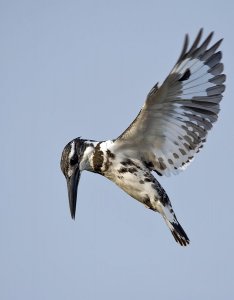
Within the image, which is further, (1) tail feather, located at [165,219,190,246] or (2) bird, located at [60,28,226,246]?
(1) tail feather, located at [165,219,190,246]

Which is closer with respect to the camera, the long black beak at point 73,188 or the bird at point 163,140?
the bird at point 163,140

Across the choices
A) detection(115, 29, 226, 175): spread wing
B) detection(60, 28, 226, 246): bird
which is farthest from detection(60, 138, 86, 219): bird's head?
detection(115, 29, 226, 175): spread wing

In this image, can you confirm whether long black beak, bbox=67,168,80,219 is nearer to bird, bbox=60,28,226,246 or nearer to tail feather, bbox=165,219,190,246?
bird, bbox=60,28,226,246

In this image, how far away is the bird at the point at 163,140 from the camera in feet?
25.4

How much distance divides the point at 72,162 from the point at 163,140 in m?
0.88

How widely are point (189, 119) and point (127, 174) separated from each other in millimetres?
746

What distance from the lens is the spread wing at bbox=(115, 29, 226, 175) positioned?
25.2 ft

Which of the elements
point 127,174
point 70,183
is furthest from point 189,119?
point 70,183

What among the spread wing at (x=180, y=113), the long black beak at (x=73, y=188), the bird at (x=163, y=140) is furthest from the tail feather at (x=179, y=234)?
the long black beak at (x=73, y=188)

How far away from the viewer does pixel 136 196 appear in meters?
8.18

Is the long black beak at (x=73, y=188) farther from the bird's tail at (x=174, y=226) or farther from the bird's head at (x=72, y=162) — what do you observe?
the bird's tail at (x=174, y=226)

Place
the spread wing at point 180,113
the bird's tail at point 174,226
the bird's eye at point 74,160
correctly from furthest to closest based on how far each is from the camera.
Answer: the bird's eye at point 74,160
the bird's tail at point 174,226
the spread wing at point 180,113

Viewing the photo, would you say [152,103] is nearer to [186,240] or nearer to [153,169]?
[153,169]

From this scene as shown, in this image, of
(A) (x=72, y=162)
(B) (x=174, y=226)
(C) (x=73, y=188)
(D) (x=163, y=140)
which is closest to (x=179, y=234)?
(B) (x=174, y=226)
